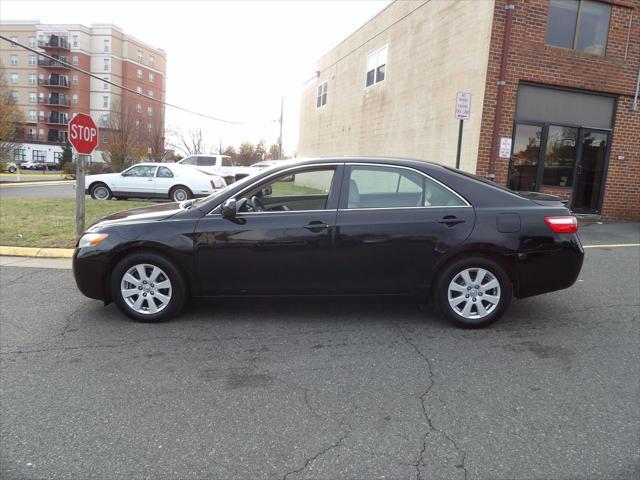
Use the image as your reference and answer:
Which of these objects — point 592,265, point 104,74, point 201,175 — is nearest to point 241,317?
point 592,265

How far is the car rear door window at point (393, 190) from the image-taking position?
450 cm

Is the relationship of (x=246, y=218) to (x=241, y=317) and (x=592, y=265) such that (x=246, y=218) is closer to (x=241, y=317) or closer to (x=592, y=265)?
(x=241, y=317)

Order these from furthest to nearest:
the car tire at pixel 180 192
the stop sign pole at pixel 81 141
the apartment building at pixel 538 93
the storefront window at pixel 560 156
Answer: the car tire at pixel 180 192 → the storefront window at pixel 560 156 → the apartment building at pixel 538 93 → the stop sign pole at pixel 81 141

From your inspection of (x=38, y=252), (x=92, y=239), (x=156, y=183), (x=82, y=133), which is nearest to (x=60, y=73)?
(x=156, y=183)

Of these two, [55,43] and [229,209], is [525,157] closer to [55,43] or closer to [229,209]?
[229,209]

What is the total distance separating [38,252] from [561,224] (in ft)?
23.8

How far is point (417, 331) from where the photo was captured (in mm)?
4391

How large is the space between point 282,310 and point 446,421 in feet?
7.69

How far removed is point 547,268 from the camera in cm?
450

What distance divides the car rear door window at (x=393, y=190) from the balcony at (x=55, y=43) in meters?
79.4

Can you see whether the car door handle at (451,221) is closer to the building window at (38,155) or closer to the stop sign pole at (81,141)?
the stop sign pole at (81,141)

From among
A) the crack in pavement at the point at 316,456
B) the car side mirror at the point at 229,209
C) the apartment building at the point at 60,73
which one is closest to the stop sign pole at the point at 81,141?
the car side mirror at the point at 229,209

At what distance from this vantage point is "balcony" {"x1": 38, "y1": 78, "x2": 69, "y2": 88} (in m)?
71.8

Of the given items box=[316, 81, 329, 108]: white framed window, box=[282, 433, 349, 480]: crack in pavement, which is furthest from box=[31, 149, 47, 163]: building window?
box=[282, 433, 349, 480]: crack in pavement
